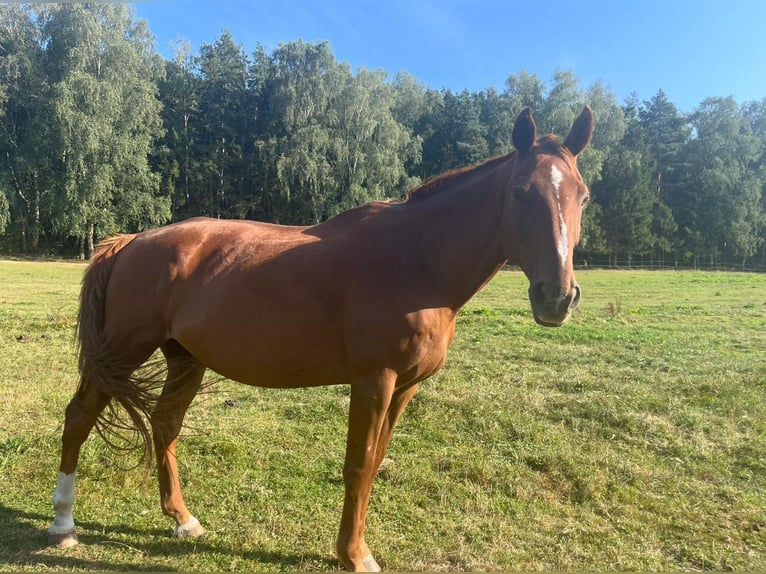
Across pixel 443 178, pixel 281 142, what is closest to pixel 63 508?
pixel 443 178

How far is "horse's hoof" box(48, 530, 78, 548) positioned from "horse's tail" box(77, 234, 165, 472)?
1.92ft

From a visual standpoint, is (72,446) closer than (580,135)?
No

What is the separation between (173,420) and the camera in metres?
3.39

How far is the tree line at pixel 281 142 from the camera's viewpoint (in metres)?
28.5

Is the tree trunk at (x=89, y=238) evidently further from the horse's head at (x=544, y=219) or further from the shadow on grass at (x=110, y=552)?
the horse's head at (x=544, y=219)

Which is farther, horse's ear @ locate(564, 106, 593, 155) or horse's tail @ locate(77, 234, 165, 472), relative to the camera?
horse's tail @ locate(77, 234, 165, 472)

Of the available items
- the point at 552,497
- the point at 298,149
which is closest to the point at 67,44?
the point at 298,149

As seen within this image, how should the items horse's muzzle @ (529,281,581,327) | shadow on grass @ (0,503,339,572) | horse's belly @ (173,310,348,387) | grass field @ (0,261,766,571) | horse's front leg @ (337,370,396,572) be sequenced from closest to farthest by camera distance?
horse's muzzle @ (529,281,581,327) < horse's front leg @ (337,370,396,572) < horse's belly @ (173,310,348,387) < shadow on grass @ (0,503,339,572) < grass field @ (0,261,766,571)

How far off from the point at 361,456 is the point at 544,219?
1629mm

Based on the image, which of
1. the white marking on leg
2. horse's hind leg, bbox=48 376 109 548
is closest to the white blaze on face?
horse's hind leg, bbox=48 376 109 548

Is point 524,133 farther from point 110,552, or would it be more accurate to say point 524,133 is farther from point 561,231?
point 110,552

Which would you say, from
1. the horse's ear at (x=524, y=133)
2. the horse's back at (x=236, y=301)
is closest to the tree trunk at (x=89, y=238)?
the horse's back at (x=236, y=301)

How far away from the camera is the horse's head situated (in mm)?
2229

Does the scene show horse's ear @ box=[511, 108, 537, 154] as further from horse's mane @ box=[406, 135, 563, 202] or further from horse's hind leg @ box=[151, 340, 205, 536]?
horse's hind leg @ box=[151, 340, 205, 536]
